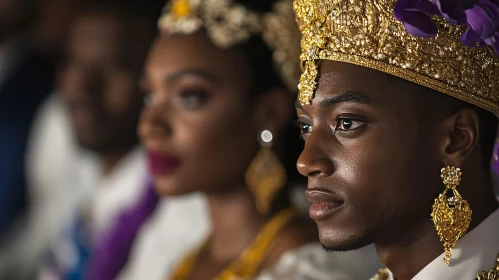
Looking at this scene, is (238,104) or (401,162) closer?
(401,162)

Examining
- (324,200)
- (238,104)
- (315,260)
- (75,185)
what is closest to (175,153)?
(238,104)

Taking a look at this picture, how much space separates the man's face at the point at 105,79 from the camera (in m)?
2.52

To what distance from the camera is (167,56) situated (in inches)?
72.9

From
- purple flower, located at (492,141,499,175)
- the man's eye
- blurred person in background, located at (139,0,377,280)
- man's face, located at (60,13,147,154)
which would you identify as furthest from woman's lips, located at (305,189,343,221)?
man's face, located at (60,13,147,154)

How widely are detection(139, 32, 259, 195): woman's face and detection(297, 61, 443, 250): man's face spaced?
0.70 meters

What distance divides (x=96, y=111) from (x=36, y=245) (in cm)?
A: 90

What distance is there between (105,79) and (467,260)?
5.38 feet

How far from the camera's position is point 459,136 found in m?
1.14

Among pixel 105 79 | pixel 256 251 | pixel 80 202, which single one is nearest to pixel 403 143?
pixel 256 251

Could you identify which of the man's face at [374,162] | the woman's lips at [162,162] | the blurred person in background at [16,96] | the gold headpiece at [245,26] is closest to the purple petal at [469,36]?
the man's face at [374,162]

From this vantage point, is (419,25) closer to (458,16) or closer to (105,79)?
(458,16)

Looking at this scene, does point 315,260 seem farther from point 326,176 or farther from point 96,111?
point 96,111

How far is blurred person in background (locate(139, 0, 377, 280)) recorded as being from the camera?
1822 mm

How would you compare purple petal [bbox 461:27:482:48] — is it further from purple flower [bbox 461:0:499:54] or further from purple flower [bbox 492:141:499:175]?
purple flower [bbox 492:141:499:175]
